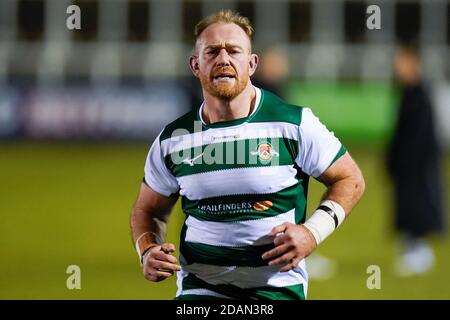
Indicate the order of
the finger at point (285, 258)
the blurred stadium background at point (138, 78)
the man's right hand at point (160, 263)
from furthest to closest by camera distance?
the blurred stadium background at point (138, 78)
the man's right hand at point (160, 263)
the finger at point (285, 258)

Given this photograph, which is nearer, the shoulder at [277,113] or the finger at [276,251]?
the finger at [276,251]

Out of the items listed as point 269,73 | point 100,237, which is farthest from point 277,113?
point 100,237

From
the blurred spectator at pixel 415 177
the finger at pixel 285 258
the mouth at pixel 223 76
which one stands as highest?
the blurred spectator at pixel 415 177

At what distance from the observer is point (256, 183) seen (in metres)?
4.12

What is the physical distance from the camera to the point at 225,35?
4.05m

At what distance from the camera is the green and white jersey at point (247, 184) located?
4.14 m

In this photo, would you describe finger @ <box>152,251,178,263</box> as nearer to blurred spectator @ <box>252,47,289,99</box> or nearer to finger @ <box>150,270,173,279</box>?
finger @ <box>150,270,173,279</box>

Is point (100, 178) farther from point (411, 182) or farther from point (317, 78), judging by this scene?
point (411, 182)

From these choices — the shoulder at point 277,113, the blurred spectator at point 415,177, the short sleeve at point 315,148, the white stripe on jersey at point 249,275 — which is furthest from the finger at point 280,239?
the blurred spectator at point 415,177

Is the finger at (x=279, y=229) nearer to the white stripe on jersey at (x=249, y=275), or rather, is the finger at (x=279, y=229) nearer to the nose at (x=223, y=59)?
the white stripe on jersey at (x=249, y=275)

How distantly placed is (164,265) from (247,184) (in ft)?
1.60

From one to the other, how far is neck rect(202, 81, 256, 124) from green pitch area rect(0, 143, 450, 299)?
2298 mm
